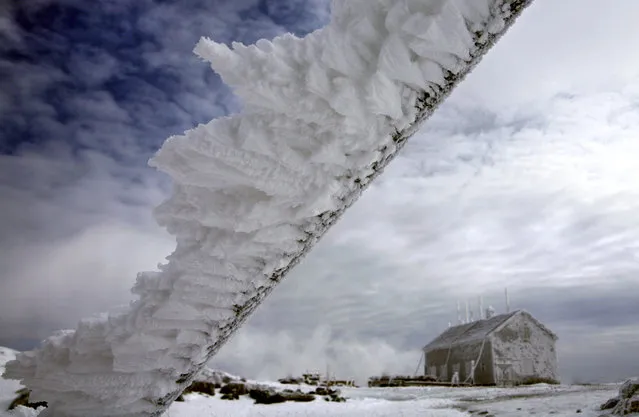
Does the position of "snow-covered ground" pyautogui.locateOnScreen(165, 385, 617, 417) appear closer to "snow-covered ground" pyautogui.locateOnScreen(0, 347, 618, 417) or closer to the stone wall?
"snow-covered ground" pyautogui.locateOnScreen(0, 347, 618, 417)

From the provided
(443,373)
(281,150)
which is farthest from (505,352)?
(281,150)

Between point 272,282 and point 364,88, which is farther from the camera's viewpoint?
point 272,282

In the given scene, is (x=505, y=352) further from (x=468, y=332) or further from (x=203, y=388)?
(x=203, y=388)

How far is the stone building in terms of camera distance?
1120 inches

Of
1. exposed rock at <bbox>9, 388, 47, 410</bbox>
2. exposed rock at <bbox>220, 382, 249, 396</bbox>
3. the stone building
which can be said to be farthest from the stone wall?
exposed rock at <bbox>9, 388, 47, 410</bbox>

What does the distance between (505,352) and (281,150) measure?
29.3 metres

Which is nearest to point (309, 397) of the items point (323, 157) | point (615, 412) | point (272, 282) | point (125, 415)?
point (615, 412)

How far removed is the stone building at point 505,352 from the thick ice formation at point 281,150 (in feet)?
89.1

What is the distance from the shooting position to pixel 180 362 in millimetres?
4762

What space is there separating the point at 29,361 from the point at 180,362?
1970mm

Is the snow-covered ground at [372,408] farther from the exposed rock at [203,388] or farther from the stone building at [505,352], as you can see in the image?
the stone building at [505,352]

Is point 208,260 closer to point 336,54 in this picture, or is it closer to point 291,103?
point 291,103

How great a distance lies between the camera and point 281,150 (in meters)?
3.44

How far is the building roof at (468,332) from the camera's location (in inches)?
1185
